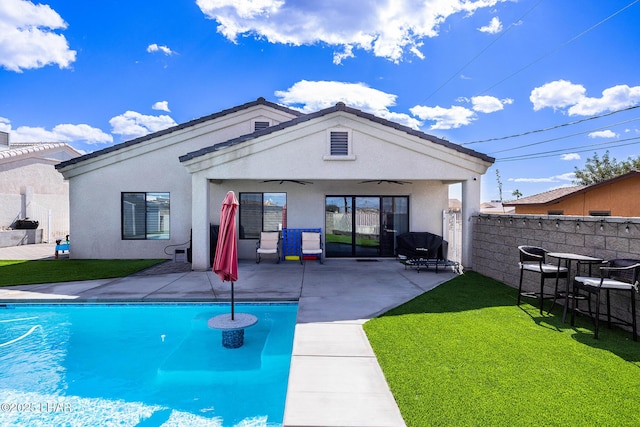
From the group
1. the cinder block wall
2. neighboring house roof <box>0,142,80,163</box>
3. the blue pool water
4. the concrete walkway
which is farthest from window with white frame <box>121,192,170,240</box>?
neighboring house roof <box>0,142,80,163</box>

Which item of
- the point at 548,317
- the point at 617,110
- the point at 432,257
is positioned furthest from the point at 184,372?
the point at 617,110

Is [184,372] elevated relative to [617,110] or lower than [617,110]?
lower

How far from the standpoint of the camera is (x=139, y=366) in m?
5.05

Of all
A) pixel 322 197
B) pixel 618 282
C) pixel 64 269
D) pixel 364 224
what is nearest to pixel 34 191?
pixel 64 269

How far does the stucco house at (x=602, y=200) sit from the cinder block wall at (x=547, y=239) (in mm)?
17327

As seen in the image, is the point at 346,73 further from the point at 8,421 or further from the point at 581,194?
the point at 8,421

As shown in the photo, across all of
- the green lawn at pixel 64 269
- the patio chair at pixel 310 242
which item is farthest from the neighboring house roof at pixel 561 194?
the green lawn at pixel 64 269

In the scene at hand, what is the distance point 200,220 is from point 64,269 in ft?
16.1

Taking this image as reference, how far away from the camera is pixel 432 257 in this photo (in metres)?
11.8

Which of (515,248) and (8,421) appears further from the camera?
(515,248)

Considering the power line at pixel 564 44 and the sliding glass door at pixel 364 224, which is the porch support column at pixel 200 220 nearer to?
the sliding glass door at pixel 364 224

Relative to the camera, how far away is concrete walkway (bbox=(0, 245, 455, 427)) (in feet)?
10.4

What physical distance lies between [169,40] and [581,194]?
92.5 ft

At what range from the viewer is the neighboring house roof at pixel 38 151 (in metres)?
19.6
